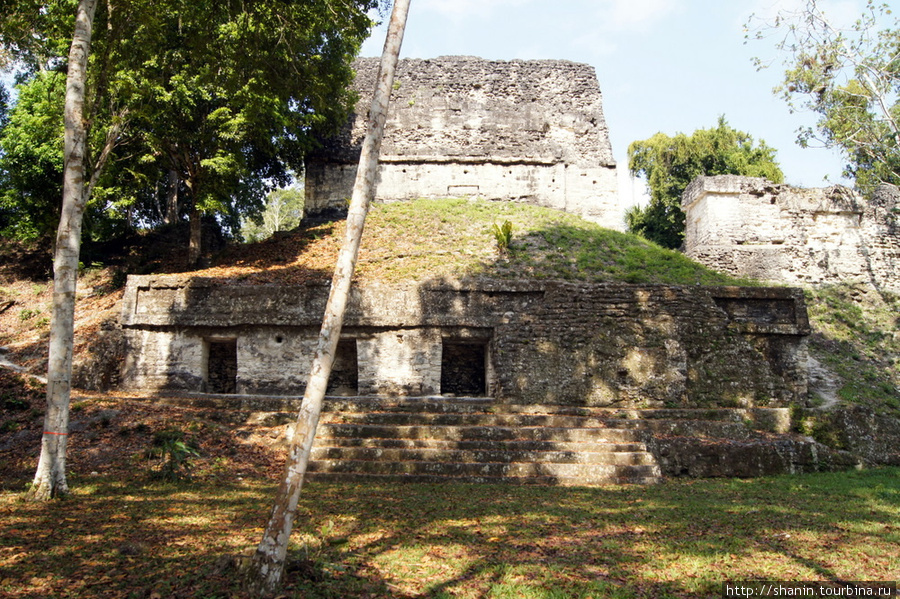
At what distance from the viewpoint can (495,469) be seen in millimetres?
7785

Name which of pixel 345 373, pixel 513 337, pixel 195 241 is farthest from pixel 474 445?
pixel 195 241

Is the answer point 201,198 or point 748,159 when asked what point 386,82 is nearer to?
point 201,198

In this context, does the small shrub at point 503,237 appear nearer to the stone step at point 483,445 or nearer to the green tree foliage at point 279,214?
the stone step at point 483,445

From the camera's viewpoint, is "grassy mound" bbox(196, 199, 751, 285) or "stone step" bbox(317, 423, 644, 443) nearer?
"stone step" bbox(317, 423, 644, 443)

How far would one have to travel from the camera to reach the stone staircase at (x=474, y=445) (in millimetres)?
7754

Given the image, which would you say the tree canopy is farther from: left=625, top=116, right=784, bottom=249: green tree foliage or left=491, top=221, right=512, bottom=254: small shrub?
left=625, top=116, right=784, bottom=249: green tree foliage

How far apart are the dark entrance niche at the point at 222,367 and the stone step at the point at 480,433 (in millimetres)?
3989

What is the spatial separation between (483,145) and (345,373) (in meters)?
10.5

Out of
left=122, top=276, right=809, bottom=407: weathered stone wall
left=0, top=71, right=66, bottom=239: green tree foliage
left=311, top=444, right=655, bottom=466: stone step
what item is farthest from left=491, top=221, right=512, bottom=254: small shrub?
left=0, top=71, right=66, bottom=239: green tree foliage

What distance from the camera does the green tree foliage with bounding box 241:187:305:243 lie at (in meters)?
37.4

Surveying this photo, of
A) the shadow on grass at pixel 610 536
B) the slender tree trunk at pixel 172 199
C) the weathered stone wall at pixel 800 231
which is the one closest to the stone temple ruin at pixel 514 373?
the shadow on grass at pixel 610 536

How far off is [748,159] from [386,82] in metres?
24.3

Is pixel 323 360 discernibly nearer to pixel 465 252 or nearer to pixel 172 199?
pixel 465 252

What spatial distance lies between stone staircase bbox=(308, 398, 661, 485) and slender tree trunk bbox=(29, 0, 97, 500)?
2.74 meters
